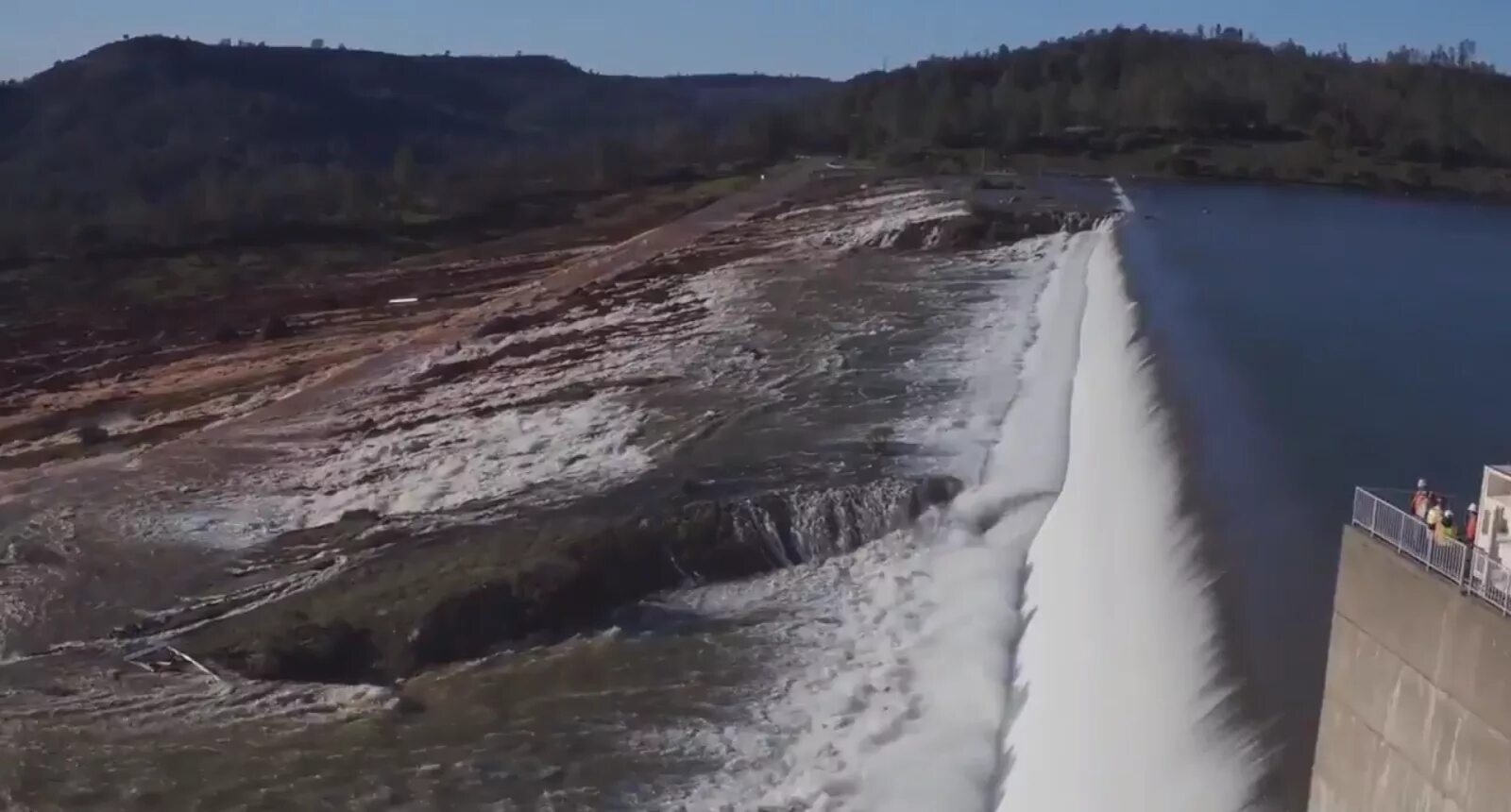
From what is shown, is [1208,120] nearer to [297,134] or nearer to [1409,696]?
[297,134]

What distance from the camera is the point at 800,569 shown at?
14.9 metres

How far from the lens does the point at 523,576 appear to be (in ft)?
45.9

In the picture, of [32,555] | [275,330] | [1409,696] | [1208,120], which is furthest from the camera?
[1208,120]

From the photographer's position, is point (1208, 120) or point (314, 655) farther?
point (1208, 120)

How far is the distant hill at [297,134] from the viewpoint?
57.4 m

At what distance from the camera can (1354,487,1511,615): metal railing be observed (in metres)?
7.32

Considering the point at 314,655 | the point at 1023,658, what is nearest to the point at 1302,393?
the point at 1023,658

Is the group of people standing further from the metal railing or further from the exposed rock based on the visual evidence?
the exposed rock

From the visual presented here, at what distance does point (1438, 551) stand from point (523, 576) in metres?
8.40

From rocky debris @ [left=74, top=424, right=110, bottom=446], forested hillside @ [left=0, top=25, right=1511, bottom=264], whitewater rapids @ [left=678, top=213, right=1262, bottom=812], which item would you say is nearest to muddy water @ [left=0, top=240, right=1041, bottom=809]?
whitewater rapids @ [left=678, top=213, right=1262, bottom=812]

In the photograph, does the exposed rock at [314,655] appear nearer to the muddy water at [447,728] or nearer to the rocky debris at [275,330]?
the muddy water at [447,728]

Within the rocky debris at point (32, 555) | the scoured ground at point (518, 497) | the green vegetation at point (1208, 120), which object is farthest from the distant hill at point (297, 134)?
the rocky debris at point (32, 555)

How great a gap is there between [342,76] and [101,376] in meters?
113

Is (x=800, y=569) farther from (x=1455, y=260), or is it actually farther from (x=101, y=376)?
(x=1455, y=260)
